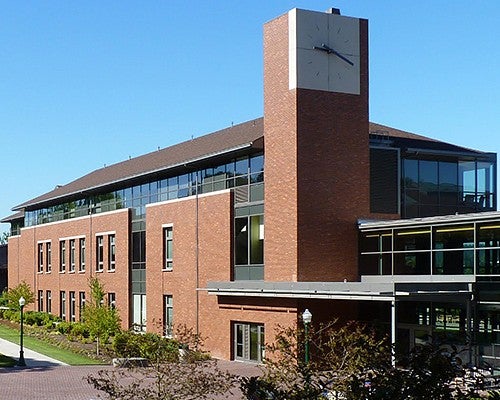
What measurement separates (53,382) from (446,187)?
18411mm

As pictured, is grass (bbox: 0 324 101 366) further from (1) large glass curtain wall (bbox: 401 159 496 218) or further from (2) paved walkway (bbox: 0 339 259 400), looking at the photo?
(1) large glass curtain wall (bbox: 401 159 496 218)

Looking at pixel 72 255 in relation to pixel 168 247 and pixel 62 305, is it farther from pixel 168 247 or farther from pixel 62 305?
pixel 168 247

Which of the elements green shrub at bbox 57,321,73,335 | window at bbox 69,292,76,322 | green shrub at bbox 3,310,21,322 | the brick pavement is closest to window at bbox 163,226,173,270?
the brick pavement

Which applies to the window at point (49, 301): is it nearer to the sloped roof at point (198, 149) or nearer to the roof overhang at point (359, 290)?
the sloped roof at point (198, 149)

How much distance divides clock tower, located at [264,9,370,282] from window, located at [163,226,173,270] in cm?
910

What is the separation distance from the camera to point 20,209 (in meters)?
69.6

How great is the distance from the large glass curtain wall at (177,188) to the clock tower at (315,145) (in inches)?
72.5

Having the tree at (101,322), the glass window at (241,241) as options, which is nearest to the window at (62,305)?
the tree at (101,322)

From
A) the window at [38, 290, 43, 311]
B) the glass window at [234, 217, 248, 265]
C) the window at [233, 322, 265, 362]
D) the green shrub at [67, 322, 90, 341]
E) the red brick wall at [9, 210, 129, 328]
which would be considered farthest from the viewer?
the window at [38, 290, 43, 311]

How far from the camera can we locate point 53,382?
2942 centimetres

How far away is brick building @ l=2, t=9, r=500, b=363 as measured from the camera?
2967 centimetres

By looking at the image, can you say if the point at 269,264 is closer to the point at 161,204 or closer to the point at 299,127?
the point at 299,127

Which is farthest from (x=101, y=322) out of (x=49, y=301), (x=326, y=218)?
(x=49, y=301)

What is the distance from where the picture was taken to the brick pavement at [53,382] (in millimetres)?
26188
